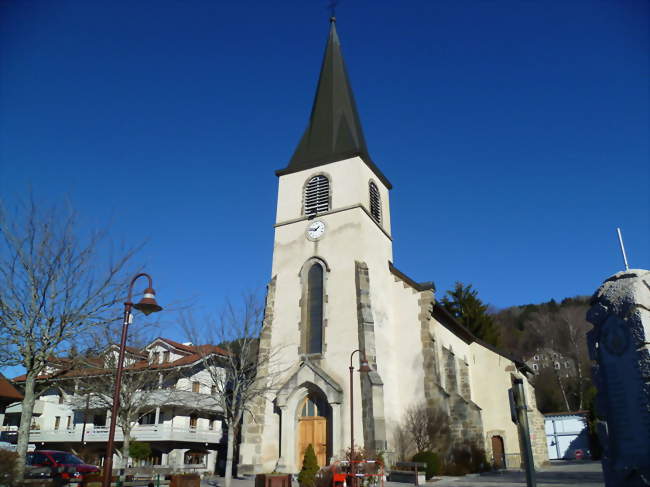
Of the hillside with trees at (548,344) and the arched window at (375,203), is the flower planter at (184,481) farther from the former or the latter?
the hillside with trees at (548,344)

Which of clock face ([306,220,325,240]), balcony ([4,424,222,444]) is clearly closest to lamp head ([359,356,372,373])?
clock face ([306,220,325,240])

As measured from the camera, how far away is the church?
69.3 ft

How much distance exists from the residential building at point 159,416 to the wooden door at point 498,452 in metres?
16.3

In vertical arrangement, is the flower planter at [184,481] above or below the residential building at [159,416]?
below

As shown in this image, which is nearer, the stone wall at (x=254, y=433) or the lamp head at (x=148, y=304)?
the lamp head at (x=148, y=304)

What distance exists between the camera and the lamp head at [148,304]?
350 inches

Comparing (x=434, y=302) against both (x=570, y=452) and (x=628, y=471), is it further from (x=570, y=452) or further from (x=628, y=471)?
(x=570, y=452)

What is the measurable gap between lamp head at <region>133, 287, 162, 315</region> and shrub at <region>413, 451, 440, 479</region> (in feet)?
46.6

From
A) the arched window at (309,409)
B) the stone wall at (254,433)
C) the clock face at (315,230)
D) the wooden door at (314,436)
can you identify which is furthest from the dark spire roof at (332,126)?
the wooden door at (314,436)

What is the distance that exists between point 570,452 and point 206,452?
35.8 m

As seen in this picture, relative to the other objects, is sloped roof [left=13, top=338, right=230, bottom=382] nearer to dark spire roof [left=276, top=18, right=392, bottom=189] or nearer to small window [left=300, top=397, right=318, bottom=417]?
small window [left=300, top=397, right=318, bottom=417]

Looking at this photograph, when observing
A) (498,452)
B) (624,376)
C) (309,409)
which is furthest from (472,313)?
(624,376)

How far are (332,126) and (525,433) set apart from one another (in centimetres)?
2448

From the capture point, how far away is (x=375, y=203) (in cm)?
2767
